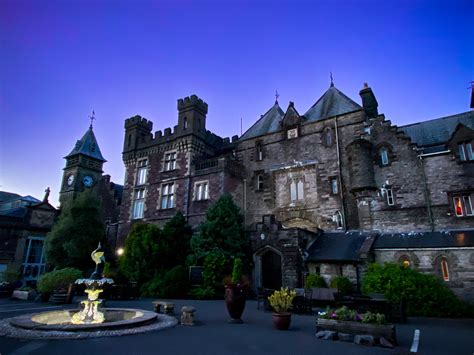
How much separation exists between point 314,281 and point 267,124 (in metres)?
16.3

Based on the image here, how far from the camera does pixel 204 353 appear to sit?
685cm

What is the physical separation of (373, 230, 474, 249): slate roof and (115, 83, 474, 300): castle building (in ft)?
0.17

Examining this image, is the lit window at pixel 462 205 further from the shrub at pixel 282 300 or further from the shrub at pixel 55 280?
the shrub at pixel 55 280

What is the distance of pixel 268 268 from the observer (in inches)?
833

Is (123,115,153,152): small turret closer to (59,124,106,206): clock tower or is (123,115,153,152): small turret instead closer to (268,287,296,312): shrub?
(59,124,106,206): clock tower

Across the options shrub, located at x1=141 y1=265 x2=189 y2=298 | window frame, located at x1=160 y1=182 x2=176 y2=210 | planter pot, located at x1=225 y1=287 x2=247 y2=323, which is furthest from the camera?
window frame, located at x1=160 y1=182 x2=176 y2=210

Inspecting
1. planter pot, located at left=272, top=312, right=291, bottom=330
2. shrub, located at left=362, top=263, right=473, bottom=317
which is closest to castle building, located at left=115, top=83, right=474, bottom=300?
shrub, located at left=362, top=263, right=473, bottom=317

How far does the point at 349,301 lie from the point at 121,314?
888cm

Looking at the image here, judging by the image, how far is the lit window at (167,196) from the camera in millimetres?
28578

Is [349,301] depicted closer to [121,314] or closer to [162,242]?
[121,314]

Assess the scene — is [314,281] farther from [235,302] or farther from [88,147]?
[88,147]

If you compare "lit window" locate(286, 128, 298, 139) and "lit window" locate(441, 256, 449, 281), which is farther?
"lit window" locate(286, 128, 298, 139)

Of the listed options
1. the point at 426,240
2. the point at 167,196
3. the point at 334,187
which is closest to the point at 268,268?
the point at 334,187

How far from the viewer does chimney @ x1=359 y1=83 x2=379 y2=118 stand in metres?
24.2
